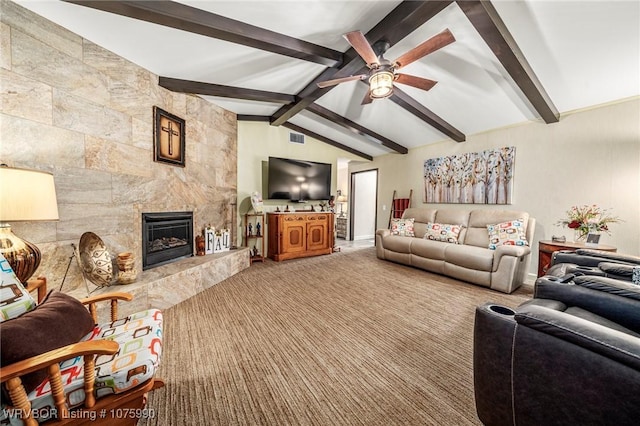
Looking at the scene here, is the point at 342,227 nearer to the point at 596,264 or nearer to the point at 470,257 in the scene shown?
the point at 470,257

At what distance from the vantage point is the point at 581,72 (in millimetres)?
2639

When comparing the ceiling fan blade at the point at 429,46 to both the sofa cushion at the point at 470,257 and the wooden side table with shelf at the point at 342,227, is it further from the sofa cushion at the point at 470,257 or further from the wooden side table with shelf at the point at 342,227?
the wooden side table with shelf at the point at 342,227

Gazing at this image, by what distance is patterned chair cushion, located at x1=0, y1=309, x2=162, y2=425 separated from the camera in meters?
0.94

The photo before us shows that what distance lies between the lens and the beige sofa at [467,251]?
3.13m

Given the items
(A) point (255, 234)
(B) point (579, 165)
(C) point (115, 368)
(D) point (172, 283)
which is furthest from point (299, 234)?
(B) point (579, 165)

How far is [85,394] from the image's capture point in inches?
37.9

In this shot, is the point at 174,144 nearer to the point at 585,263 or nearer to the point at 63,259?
the point at 63,259

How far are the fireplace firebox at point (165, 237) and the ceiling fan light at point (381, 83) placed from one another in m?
3.01

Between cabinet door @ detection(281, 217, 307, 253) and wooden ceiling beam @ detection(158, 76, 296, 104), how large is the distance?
2174 millimetres

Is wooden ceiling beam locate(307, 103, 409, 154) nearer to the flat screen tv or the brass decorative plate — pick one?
the flat screen tv

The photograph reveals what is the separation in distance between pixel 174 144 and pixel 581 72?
4.93 meters

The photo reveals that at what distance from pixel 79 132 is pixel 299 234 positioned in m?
3.50

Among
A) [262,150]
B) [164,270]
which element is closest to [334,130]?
[262,150]

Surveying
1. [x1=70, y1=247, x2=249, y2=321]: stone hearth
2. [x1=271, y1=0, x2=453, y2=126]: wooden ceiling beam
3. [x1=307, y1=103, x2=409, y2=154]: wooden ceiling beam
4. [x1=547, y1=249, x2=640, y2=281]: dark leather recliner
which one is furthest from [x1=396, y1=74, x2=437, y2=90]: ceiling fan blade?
[x1=70, y1=247, x2=249, y2=321]: stone hearth
